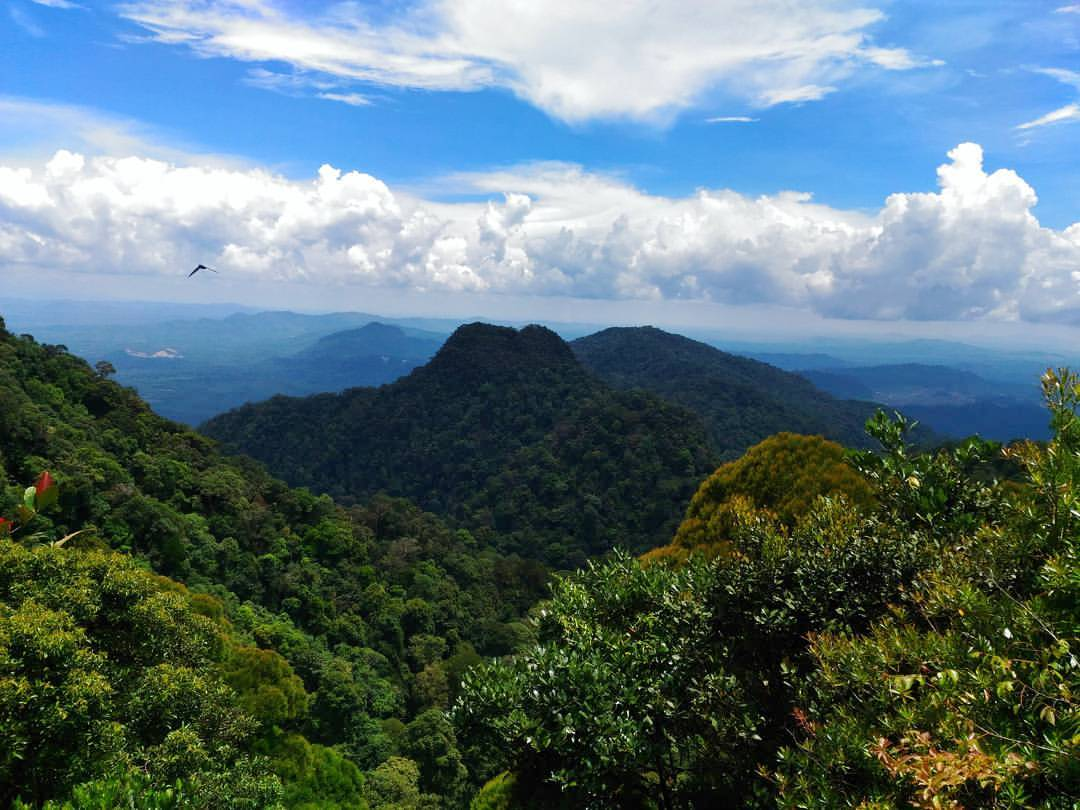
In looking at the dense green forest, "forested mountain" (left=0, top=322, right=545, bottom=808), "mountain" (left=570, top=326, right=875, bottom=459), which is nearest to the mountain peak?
"mountain" (left=570, top=326, right=875, bottom=459)

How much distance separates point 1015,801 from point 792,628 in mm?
3346

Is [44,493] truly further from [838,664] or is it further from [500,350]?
[500,350]

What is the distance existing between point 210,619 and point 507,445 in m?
73.8

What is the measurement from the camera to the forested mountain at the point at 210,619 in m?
6.50

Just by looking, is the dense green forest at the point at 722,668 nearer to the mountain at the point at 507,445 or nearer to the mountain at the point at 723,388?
the mountain at the point at 507,445

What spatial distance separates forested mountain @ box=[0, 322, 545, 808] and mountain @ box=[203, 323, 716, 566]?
13563mm

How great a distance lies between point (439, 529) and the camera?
177 ft

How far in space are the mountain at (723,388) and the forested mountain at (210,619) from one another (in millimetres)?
49657

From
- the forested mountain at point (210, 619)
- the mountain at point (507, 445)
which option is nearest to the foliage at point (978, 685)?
Result: the forested mountain at point (210, 619)

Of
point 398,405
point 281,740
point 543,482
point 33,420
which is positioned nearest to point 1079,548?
point 281,740

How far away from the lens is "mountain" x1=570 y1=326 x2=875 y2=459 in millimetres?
101250

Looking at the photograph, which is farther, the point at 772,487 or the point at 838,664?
the point at 772,487

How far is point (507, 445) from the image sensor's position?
85312 mm

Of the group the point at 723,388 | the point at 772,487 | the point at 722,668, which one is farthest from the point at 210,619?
the point at 723,388
